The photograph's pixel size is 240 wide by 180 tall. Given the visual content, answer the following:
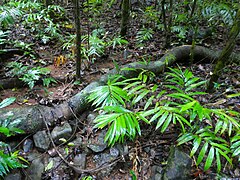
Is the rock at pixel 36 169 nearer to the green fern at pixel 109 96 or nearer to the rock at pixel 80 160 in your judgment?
the rock at pixel 80 160

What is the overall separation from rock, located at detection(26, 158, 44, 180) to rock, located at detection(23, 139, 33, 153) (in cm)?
20

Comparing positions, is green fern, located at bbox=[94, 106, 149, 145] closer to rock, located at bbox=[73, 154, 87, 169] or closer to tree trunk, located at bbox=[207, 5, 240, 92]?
rock, located at bbox=[73, 154, 87, 169]

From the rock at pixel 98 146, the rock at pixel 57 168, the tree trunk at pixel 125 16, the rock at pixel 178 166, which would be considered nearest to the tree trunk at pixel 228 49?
the rock at pixel 178 166

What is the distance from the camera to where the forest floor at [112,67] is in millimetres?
2705

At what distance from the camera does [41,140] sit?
280 cm

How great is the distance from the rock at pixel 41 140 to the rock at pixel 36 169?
0.16m

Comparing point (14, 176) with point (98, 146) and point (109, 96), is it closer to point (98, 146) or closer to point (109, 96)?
point (98, 146)

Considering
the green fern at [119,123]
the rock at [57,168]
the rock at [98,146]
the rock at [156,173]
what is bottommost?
the rock at [57,168]

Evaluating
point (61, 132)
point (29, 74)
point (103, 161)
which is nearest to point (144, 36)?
point (29, 74)

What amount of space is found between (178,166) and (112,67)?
2.57m

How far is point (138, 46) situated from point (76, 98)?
234 cm

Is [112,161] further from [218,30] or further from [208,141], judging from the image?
[218,30]

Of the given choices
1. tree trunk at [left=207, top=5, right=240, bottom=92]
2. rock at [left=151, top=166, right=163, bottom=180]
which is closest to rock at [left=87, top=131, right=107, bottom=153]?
rock at [left=151, top=166, right=163, bottom=180]

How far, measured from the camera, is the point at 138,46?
4.89m
